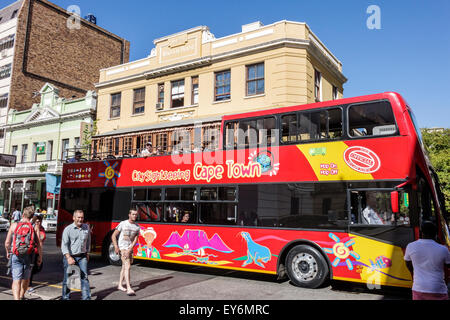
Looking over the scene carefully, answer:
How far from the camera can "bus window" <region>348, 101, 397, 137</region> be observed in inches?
313

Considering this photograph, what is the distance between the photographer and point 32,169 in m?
32.8

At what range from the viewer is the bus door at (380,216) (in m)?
7.34

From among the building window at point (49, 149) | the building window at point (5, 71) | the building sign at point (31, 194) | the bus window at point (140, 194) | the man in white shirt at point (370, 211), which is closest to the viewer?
the man in white shirt at point (370, 211)

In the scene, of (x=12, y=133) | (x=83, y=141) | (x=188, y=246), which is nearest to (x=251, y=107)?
(x=188, y=246)

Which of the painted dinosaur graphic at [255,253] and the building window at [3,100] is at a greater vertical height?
the building window at [3,100]

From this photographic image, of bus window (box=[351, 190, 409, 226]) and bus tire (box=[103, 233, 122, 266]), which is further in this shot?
bus tire (box=[103, 233, 122, 266])

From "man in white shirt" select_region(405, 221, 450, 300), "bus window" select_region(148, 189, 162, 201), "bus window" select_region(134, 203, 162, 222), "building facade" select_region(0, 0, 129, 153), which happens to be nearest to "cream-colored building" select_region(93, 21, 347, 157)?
"bus window" select_region(134, 203, 162, 222)

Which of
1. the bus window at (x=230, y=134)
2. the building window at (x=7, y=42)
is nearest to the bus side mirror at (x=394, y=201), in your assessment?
Result: the bus window at (x=230, y=134)

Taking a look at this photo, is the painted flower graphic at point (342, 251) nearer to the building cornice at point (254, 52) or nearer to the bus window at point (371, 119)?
the bus window at point (371, 119)

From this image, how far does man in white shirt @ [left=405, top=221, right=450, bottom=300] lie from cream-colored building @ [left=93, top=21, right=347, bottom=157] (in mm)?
14067

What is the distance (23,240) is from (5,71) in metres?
37.7

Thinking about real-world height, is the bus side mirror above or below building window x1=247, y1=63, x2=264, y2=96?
below

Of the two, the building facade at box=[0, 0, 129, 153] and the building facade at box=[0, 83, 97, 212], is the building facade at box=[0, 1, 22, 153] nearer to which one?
the building facade at box=[0, 0, 129, 153]

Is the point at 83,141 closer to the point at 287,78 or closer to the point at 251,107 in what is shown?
the point at 251,107
